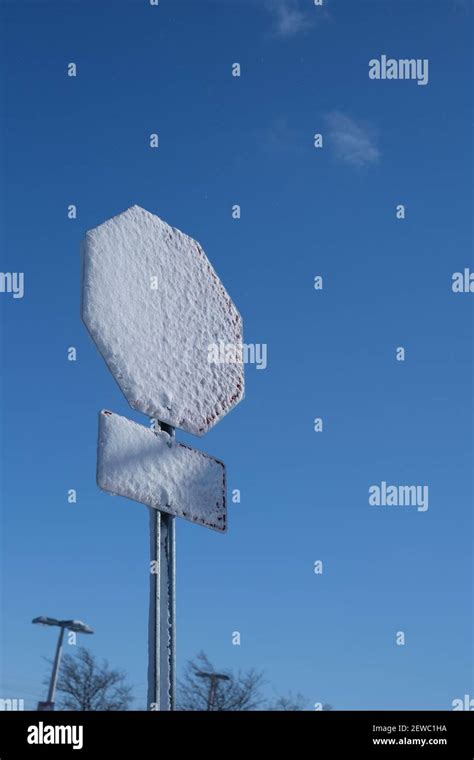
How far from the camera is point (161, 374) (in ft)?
8.11

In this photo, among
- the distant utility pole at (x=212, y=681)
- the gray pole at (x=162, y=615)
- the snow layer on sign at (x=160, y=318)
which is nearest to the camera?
the gray pole at (x=162, y=615)

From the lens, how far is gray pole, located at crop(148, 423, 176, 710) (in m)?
2.18

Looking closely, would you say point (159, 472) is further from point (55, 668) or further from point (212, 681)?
point (212, 681)

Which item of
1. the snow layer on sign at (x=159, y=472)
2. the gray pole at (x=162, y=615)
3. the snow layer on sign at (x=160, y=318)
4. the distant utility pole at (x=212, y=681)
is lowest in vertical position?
the distant utility pole at (x=212, y=681)

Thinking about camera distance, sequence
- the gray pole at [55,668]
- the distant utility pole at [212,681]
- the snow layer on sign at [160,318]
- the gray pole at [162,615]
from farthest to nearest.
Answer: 1. the distant utility pole at [212,681]
2. the gray pole at [55,668]
3. the snow layer on sign at [160,318]
4. the gray pole at [162,615]

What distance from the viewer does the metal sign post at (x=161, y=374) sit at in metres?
2.24

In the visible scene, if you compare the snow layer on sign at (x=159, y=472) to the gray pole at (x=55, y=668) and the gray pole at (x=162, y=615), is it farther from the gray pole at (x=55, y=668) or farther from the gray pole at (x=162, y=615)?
the gray pole at (x=55, y=668)

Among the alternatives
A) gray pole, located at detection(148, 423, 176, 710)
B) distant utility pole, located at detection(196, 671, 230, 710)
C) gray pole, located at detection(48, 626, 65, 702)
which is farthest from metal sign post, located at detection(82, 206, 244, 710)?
distant utility pole, located at detection(196, 671, 230, 710)

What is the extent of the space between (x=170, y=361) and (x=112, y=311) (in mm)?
264

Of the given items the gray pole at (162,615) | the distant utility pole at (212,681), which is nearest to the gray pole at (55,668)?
the distant utility pole at (212,681)

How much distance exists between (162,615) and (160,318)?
0.83 meters

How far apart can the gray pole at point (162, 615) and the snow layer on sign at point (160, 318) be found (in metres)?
0.32
